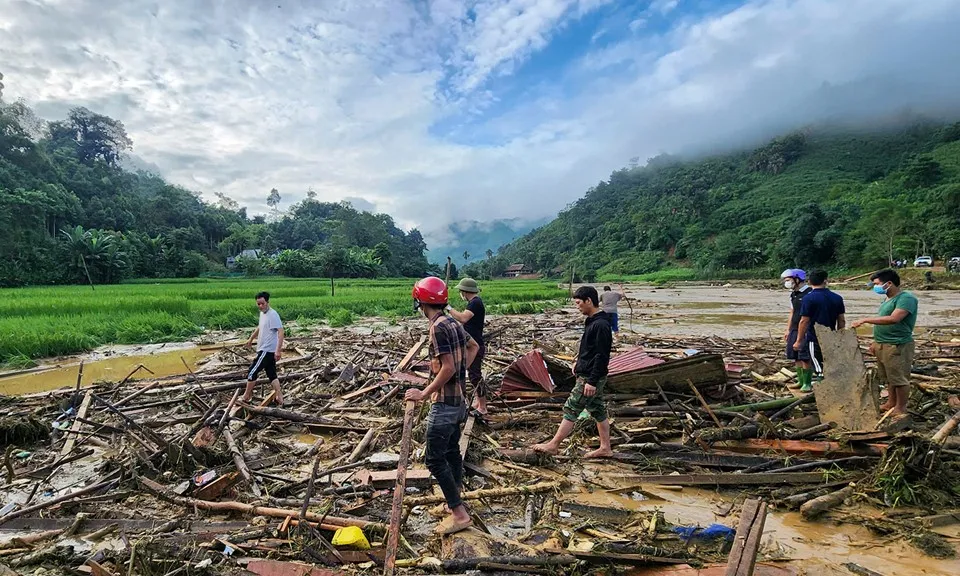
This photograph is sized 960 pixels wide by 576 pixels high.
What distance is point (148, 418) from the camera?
7.15m

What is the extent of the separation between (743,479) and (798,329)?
150 inches

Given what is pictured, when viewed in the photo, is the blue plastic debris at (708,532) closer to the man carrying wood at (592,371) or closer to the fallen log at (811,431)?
the man carrying wood at (592,371)

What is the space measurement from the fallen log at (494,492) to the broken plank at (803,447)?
235 cm

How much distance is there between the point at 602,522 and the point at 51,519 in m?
4.83

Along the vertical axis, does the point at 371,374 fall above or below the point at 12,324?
below

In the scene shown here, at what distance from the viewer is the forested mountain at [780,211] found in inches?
1880

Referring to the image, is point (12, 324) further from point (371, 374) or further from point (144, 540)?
point (144, 540)

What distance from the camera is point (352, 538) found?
11.3 feet

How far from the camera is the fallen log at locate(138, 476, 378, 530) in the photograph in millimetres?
3662

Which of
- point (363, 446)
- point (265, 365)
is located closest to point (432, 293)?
point (363, 446)

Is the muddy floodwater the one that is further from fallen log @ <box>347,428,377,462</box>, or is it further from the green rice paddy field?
fallen log @ <box>347,428,377,462</box>

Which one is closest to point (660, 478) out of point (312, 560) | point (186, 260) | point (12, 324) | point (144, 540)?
point (312, 560)

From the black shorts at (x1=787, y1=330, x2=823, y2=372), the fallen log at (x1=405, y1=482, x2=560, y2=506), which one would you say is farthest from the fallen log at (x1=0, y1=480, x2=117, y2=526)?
the black shorts at (x1=787, y1=330, x2=823, y2=372)

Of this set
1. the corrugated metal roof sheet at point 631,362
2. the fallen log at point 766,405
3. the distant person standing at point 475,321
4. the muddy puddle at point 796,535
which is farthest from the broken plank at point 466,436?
the fallen log at point 766,405
